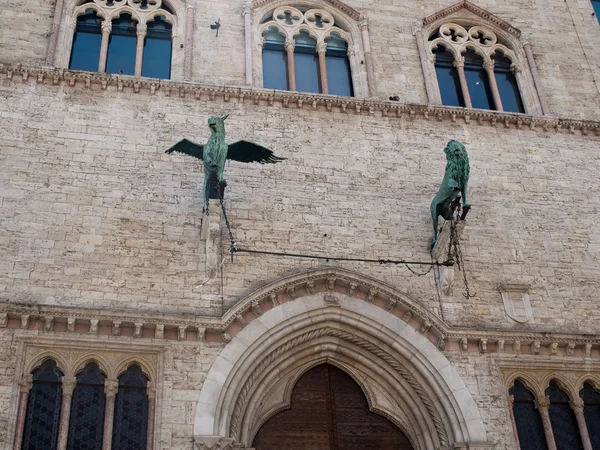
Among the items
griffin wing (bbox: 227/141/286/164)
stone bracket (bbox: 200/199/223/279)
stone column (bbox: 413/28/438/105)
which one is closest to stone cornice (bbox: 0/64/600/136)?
stone column (bbox: 413/28/438/105)

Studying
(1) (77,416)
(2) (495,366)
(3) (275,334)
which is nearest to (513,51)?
(2) (495,366)

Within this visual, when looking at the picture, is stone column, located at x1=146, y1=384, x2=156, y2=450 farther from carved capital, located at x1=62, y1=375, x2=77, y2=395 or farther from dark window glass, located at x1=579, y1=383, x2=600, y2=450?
dark window glass, located at x1=579, y1=383, x2=600, y2=450

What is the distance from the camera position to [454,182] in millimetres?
11867

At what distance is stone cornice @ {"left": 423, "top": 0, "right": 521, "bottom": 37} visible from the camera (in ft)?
52.9

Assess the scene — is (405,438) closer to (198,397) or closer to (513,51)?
(198,397)

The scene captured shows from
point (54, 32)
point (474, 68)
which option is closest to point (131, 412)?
point (54, 32)

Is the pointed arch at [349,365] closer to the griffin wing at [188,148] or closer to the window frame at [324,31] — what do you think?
the griffin wing at [188,148]

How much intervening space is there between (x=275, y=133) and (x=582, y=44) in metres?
6.91

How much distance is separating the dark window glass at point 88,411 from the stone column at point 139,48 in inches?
216

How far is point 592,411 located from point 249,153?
6196 mm

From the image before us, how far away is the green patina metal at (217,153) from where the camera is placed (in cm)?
1148

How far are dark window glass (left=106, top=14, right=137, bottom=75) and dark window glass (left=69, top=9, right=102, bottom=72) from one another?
0.74 ft

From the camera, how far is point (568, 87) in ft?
51.2

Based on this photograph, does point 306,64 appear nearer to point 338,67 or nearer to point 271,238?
point 338,67
